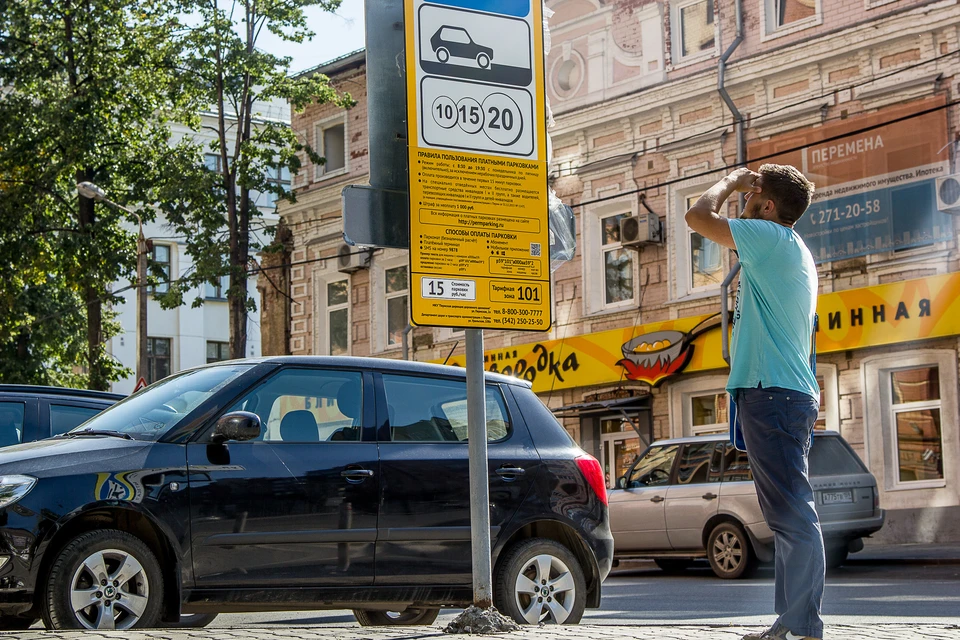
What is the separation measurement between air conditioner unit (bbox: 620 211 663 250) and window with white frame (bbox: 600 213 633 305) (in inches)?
31.0

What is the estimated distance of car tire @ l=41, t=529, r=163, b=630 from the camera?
6855 millimetres

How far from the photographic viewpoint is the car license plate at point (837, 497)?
1622cm

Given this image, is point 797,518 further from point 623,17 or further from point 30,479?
point 623,17

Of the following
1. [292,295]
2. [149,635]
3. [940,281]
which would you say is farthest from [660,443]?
[292,295]

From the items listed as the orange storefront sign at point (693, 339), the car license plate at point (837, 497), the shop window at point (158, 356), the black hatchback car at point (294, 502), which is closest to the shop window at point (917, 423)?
the orange storefront sign at point (693, 339)

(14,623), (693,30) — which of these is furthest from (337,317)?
(14,623)

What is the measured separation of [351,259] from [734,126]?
37.7 ft

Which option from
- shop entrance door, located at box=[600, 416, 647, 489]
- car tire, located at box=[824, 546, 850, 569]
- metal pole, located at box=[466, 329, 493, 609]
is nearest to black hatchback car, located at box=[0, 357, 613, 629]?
metal pole, located at box=[466, 329, 493, 609]

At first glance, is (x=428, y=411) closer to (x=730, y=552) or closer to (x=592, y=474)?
(x=592, y=474)

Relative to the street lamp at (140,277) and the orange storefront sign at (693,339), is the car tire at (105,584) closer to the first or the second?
the orange storefront sign at (693,339)

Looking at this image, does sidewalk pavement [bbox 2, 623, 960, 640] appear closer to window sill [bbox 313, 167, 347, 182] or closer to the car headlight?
the car headlight

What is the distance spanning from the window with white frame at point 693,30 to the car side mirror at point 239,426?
19328 millimetres

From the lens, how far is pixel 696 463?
56.4 feet

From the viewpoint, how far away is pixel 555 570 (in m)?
8.18
